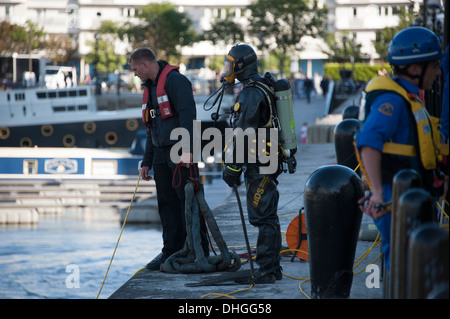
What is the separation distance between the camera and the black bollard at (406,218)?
3.75 metres

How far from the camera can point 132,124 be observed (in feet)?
138

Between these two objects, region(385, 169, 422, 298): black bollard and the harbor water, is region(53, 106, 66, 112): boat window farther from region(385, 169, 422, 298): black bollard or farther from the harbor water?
region(385, 169, 422, 298): black bollard

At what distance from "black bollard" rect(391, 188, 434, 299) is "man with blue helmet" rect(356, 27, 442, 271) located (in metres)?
0.56

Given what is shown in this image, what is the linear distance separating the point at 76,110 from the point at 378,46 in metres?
24.1

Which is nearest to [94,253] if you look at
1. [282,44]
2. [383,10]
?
[282,44]

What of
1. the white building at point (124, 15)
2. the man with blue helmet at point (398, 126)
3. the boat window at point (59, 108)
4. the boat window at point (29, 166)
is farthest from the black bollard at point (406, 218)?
the white building at point (124, 15)

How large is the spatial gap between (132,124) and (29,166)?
413 inches

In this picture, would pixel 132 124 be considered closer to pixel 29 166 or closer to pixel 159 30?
pixel 29 166

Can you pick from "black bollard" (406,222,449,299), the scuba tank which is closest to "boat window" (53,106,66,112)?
the scuba tank

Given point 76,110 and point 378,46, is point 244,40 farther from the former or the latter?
point 76,110

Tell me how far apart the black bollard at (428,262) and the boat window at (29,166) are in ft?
97.8

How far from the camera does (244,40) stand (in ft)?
227

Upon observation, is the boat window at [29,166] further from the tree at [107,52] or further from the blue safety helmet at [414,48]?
the tree at [107,52]

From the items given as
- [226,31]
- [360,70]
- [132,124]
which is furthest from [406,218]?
[226,31]
